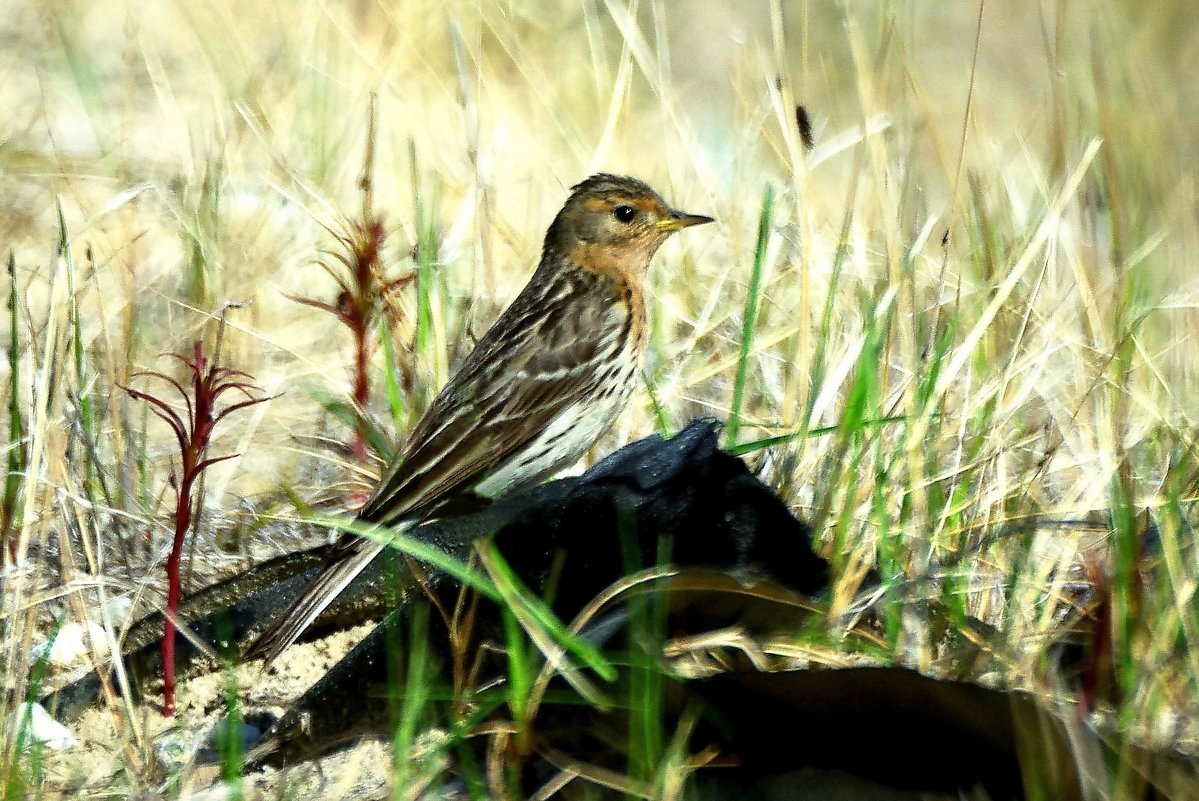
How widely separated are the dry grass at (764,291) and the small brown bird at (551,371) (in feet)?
0.60

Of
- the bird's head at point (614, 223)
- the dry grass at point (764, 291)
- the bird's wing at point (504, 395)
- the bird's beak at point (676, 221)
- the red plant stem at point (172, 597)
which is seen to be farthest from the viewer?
the bird's head at point (614, 223)

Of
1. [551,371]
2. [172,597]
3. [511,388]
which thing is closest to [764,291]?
[551,371]

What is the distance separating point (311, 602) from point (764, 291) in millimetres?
1784

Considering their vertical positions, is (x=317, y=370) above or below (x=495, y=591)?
above

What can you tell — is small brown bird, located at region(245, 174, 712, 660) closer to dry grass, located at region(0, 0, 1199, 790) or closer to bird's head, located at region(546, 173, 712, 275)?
bird's head, located at region(546, 173, 712, 275)

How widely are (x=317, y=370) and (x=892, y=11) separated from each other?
6.26ft

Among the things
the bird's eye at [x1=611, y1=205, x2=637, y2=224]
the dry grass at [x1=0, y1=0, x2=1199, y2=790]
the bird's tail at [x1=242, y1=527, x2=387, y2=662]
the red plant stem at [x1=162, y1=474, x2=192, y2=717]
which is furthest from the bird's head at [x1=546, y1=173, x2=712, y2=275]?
the red plant stem at [x1=162, y1=474, x2=192, y2=717]

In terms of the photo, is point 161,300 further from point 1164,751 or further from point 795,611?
point 1164,751

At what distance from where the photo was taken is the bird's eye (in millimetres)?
4977

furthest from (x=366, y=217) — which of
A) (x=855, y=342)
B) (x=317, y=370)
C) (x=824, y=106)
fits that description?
(x=824, y=106)

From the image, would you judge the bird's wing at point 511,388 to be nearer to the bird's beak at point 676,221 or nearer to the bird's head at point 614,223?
the bird's head at point 614,223

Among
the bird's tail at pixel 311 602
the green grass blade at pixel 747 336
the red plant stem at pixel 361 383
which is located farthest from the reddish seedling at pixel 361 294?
the green grass blade at pixel 747 336

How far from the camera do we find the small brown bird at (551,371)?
14.0 feet

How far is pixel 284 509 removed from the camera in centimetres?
441
